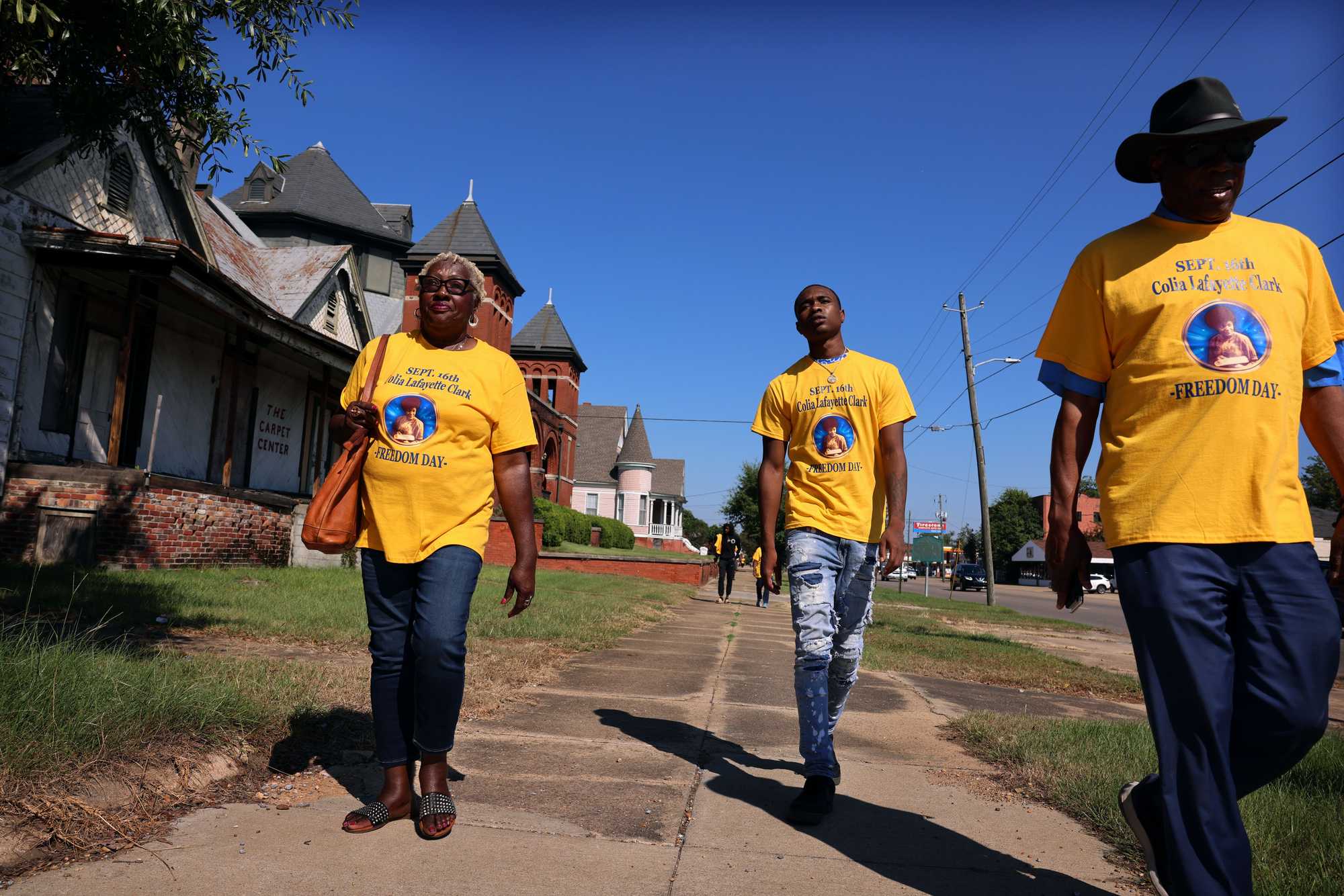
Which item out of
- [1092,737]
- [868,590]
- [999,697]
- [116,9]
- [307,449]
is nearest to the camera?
[868,590]

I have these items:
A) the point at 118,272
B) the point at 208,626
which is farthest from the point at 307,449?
the point at 208,626

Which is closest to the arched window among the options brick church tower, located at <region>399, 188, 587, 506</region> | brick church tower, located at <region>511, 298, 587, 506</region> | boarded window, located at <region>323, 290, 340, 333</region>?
boarded window, located at <region>323, 290, 340, 333</region>

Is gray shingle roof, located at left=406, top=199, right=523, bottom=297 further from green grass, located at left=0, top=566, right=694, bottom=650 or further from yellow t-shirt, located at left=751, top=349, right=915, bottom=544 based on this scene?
yellow t-shirt, located at left=751, top=349, right=915, bottom=544

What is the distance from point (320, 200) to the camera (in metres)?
46.0

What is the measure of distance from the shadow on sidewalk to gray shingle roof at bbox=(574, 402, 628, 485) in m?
59.7

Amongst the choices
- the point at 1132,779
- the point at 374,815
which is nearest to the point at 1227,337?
the point at 1132,779

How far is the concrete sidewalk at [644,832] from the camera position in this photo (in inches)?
103

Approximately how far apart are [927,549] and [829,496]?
3105 centimetres

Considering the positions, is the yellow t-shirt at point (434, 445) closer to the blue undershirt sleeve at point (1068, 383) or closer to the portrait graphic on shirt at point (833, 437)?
the portrait graphic on shirt at point (833, 437)

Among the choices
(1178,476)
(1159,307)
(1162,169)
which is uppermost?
(1162,169)

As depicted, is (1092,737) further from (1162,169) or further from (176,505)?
(176,505)

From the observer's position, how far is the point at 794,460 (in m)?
4.09

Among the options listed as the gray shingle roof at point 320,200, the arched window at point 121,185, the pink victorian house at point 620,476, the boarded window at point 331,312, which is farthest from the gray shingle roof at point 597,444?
the arched window at point 121,185

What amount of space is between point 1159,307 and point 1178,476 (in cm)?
46
